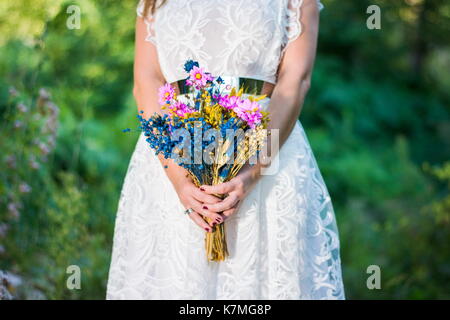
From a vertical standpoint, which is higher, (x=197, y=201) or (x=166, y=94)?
(x=166, y=94)

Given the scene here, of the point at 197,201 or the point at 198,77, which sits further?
the point at 197,201

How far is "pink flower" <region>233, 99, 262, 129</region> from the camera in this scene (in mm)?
1764

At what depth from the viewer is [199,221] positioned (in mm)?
1987

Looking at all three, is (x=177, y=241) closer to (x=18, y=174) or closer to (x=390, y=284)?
(x=18, y=174)

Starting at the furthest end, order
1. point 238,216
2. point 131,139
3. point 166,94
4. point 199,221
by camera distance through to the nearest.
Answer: point 131,139 → point 238,216 → point 199,221 → point 166,94

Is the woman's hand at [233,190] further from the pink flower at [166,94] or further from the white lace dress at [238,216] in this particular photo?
the pink flower at [166,94]

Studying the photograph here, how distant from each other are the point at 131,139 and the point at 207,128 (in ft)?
14.7

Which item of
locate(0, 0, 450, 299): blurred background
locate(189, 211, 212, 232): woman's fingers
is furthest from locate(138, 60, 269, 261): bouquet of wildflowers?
locate(0, 0, 450, 299): blurred background

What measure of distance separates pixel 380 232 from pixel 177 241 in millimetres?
3381

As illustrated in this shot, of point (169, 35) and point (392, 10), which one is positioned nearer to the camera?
point (169, 35)

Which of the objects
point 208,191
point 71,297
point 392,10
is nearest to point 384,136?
point 392,10

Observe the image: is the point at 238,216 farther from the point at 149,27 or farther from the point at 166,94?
the point at 149,27

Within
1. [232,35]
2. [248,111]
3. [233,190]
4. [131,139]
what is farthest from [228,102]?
[131,139]

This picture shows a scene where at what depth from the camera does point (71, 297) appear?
3.32 metres
